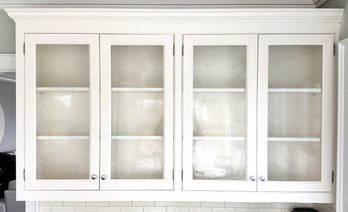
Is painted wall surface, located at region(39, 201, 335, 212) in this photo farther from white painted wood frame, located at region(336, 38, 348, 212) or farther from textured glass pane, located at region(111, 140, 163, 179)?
white painted wood frame, located at region(336, 38, 348, 212)

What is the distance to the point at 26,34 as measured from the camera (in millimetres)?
1846

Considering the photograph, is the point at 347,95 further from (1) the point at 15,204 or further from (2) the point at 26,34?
(1) the point at 15,204

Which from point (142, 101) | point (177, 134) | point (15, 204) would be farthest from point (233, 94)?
point (15, 204)

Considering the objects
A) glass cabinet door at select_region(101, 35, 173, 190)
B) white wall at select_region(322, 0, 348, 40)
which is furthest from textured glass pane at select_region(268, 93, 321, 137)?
glass cabinet door at select_region(101, 35, 173, 190)

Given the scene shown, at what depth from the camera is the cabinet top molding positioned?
5.92ft

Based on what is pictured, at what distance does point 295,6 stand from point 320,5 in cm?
16

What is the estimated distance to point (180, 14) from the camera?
1.82m

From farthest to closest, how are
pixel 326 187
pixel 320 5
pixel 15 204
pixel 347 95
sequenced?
1. pixel 15 204
2. pixel 320 5
3. pixel 326 187
4. pixel 347 95

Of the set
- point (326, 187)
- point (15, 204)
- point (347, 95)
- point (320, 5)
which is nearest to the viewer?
point (347, 95)

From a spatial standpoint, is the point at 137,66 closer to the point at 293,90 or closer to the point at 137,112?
the point at 137,112

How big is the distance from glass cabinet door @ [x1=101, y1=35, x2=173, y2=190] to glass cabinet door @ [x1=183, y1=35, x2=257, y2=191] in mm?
121

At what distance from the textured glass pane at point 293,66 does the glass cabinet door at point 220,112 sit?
13 cm

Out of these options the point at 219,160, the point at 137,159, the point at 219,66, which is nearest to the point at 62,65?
the point at 137,159

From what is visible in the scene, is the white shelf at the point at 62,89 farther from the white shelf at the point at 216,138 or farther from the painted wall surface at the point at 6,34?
the white shelf at the point at 216,138
